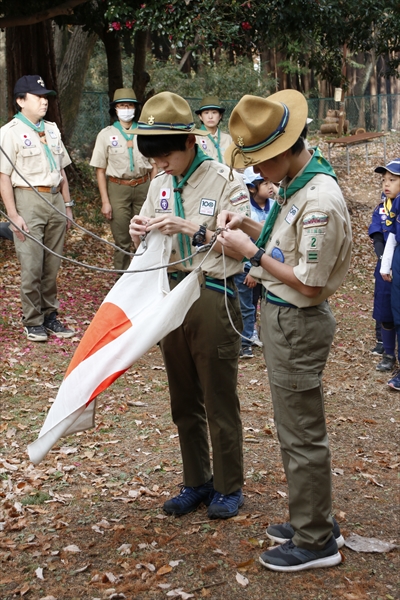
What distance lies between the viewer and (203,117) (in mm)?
9867

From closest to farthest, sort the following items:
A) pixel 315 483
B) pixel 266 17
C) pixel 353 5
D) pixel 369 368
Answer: pixel 315 483 < pixel 369 368 < pixel 266 17 < pixel 353 5

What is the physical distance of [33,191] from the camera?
24.7ft

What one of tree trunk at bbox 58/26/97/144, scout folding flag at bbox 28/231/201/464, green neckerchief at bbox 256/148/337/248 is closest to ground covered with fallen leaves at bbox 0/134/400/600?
scout folding flag at bbox 28/231/201/464

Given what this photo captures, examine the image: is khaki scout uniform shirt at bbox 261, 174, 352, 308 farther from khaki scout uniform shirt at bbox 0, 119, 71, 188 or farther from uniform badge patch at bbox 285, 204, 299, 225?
khaki scout uniform shirt at bbox 0, 119, 71, 188

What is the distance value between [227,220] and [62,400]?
1.23 meters

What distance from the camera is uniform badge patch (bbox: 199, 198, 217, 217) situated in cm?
390

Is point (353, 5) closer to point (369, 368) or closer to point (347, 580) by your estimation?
point (369, 368)

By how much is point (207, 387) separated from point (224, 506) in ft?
2.39

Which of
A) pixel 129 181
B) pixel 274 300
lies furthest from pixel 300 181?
pixel 129 181

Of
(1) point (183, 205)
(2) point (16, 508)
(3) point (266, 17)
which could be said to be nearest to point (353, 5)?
(3) point (266, 17)

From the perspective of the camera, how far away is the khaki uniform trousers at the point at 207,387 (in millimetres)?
3953

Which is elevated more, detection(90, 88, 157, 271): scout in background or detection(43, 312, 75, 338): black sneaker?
detection(90, 88, 157, 271): scout in background

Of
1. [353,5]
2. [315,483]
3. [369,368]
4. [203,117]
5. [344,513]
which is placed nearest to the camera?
[315,483]

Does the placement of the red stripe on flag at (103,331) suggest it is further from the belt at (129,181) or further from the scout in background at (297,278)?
the belt at (129,181)
